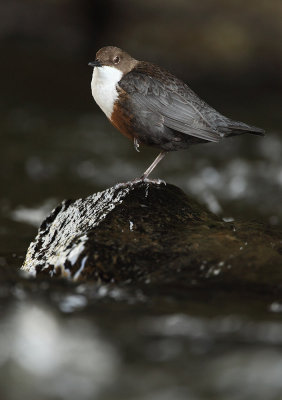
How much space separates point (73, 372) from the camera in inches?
80.0

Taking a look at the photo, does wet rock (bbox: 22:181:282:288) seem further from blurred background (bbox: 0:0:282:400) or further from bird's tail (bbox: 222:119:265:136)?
bird's tail (bbox: 222:119:265:136)

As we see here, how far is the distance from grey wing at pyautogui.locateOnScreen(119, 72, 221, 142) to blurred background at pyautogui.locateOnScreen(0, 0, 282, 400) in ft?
3.94

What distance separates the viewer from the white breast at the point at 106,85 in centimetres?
340

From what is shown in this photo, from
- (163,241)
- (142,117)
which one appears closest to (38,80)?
(142,117)

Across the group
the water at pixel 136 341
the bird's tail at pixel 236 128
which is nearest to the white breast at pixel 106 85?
Answer: the bird's tail at pixel 236 128

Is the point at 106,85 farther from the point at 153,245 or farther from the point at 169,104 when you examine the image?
the point at 153,245

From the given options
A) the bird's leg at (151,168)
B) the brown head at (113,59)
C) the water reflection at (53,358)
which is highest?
the brown head at (113,59)

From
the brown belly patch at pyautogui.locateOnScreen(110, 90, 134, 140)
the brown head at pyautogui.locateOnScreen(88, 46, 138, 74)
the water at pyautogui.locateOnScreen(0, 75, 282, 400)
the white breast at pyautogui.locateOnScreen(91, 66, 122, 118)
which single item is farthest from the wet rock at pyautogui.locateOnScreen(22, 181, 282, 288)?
the brown head at pyautogui.locateOnScreen(88, 46, 138, 74)

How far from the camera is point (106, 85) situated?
3422mm

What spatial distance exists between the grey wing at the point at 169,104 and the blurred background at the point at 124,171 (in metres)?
1.20

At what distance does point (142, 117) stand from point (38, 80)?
7113mm

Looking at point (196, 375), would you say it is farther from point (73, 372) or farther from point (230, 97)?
point (230, 97)

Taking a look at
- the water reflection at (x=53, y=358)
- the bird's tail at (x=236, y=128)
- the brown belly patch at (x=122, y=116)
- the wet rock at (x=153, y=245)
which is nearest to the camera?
the water reflection at (x=53, y=358)

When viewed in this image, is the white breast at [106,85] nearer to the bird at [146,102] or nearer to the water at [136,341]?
the bird at [146,102]
